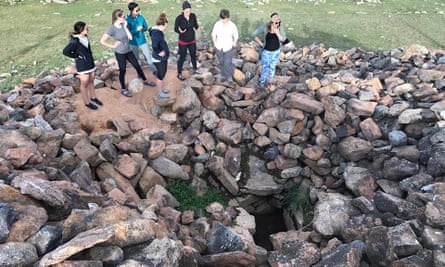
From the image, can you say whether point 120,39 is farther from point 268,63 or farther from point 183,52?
point 268,63

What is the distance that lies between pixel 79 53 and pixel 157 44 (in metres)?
1.57

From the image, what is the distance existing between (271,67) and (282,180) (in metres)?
2.64

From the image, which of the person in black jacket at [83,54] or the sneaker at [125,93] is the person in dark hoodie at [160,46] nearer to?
the sneaker at [125,93]

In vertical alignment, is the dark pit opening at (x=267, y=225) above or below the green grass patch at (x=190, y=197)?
below

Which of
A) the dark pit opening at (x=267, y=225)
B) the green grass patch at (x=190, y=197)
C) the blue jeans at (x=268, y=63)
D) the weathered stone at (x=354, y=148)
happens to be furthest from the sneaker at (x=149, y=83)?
the weathered stone at (x=354, y=148)

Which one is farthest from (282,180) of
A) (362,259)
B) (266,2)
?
(266,2)

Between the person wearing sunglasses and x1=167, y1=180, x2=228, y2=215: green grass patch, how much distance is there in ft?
10.4

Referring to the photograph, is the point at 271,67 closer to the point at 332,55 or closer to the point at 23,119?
the point at 332,55

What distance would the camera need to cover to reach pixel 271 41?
9133 mm

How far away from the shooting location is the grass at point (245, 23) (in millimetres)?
13195

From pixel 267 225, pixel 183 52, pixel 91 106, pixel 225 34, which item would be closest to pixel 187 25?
pixel 183 52

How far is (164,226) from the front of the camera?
20.6 ft

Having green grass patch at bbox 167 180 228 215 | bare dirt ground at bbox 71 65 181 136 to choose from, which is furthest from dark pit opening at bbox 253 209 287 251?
bare dirt ground at bbox 71 65 181 136

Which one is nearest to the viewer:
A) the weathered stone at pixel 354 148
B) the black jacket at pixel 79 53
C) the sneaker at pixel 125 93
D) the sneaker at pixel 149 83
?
the black jacket at pixel 79 53
